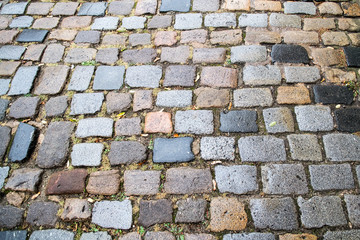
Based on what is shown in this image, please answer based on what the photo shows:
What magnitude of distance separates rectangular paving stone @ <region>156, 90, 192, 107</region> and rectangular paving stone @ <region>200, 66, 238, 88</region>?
0.20 m

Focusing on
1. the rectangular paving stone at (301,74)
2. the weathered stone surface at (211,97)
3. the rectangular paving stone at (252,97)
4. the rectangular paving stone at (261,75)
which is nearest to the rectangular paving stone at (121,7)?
the weathered stone surface at (211,97)

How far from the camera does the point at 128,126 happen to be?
2.48m

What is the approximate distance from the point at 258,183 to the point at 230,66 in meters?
1.20

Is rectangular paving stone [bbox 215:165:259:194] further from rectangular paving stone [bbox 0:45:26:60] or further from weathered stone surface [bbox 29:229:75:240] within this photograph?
rectangular paving stone [bbox 0:45:26:60]

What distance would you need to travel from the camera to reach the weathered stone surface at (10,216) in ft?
6.88

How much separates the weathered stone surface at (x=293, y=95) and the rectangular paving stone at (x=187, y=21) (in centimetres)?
121

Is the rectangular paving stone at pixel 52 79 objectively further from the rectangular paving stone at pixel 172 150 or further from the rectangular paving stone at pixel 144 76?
the rectangular paving stone at pixel 172 150

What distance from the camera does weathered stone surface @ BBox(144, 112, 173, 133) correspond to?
243cm

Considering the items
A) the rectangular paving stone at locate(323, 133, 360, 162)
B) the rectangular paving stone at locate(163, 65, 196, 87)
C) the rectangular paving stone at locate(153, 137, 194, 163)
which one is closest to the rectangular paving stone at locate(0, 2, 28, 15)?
the rectangular paving stone at locate(163, 65, 196, 87)

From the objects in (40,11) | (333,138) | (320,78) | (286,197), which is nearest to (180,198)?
(286,197)

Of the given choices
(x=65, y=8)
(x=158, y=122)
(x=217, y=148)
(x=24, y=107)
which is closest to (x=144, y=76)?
(x=158, y=122)

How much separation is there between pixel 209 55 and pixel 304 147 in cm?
127

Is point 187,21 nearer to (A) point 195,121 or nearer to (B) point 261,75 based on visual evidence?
(B) point 261,75

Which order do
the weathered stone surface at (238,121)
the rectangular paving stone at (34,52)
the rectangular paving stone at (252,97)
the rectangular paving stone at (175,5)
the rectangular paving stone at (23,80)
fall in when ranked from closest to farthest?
the weathered stone surface at (238,121) → the rectangular paving stone at (252,97) → the rectangular paving stone at (23,80) → the rectangular paving stone at (34,52) → the rectangular paving stone at (175,5)
